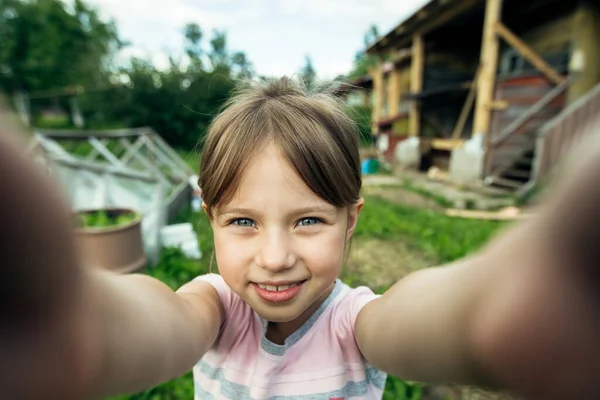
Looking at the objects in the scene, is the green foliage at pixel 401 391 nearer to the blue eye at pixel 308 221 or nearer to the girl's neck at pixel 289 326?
the girl's neck at pixel 289 326

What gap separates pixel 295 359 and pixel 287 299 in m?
0.27

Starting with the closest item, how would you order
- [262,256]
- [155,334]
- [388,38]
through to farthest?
[155,334], [262,256], [388,38]

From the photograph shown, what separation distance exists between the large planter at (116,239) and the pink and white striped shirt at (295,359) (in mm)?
2267

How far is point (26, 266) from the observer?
29 cm

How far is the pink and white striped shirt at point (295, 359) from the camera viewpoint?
3.29 feet

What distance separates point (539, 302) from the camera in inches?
13.0

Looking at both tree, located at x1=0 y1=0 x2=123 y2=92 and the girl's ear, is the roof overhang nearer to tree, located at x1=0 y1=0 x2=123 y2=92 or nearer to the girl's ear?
the girl's ear

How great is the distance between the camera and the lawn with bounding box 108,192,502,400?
2.21 m

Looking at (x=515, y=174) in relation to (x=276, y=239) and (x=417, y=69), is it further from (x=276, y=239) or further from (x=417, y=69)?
(x=276, y=239)

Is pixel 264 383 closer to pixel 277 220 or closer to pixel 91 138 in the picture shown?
pixel 277 220

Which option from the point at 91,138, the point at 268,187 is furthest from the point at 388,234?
the point at 268,187

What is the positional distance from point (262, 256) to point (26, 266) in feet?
1.78

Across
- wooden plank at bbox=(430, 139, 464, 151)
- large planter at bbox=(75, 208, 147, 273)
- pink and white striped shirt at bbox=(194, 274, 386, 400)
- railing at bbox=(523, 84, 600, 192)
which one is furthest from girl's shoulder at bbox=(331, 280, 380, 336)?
wooden plank at bbox=(430, 139, 464, 151)

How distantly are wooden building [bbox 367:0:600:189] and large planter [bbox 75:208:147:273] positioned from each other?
18.8 ft
